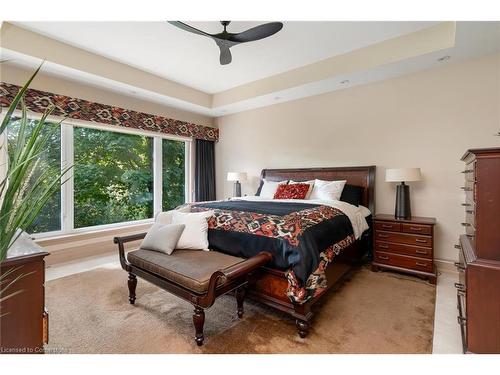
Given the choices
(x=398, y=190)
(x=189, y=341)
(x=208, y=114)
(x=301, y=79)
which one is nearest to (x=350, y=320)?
(x=189, y=341)

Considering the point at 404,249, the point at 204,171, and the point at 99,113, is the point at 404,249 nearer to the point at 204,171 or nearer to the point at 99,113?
the point at 204,171

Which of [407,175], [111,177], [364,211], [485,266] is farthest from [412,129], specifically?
[111,177]

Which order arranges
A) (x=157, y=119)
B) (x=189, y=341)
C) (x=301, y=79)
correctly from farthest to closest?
(x=157, y=119) → (x=301, y=79) → (x=189, y=341)

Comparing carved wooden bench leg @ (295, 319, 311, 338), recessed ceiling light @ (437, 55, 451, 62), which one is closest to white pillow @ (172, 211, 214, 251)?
carved wooden bench leg @ (295, 319, 311, 338)

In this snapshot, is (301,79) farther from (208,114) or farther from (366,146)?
(208,114)

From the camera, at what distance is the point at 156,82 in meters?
3.77

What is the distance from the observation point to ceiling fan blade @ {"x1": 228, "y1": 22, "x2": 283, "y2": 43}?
2072 mm

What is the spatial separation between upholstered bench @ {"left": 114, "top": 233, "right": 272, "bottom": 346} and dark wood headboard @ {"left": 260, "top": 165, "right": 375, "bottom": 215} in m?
2.14

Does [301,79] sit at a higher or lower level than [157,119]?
higher

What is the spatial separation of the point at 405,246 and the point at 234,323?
212 centimetres

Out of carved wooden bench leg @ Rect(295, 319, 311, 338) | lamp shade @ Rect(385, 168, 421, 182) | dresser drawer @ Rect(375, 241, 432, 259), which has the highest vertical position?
lamp shade @ Rect(385, 168, 421, 182)

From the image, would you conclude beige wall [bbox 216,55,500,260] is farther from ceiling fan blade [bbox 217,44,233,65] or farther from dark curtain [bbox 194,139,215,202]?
ceiling fan blade [bbox 217,44,233,65]
